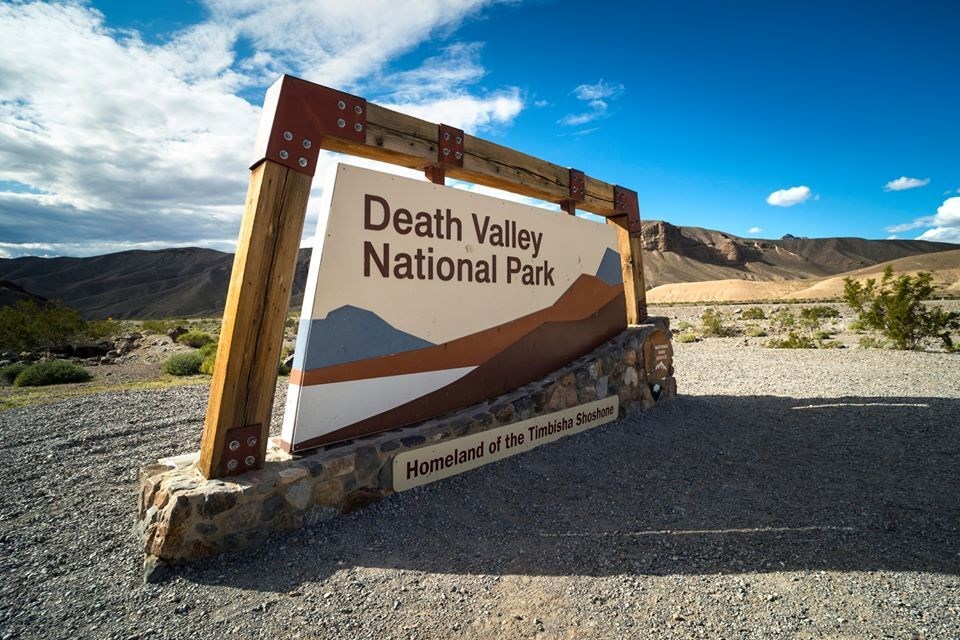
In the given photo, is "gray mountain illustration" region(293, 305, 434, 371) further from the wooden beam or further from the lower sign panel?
the wooden beam

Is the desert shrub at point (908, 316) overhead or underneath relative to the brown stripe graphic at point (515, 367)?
overhead

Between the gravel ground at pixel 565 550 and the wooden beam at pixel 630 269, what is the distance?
188 cm

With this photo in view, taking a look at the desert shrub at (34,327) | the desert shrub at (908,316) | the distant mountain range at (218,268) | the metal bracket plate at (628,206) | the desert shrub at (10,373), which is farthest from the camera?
the distant mountain range at (218,268)

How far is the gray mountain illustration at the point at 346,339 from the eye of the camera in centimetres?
323

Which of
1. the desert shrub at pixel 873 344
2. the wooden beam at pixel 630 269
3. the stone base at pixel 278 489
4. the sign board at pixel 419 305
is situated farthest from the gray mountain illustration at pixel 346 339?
the desert shrub at pixel 873 344

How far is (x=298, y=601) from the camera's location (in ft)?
7.81

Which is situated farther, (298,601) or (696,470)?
(696,470)

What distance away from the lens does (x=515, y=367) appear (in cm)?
463

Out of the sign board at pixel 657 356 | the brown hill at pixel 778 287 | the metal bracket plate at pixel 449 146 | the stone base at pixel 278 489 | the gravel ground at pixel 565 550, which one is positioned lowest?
the gravel ground at pixel 565 550

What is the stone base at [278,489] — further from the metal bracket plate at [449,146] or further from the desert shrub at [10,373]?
the desert shrub at [10,373]

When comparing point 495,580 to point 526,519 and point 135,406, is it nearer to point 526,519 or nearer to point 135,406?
point 526,519

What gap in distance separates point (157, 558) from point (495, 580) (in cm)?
188

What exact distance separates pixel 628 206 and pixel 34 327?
2086 centimetres

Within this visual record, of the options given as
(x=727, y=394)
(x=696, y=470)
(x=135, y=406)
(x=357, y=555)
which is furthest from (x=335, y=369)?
(x=727, y=394)
